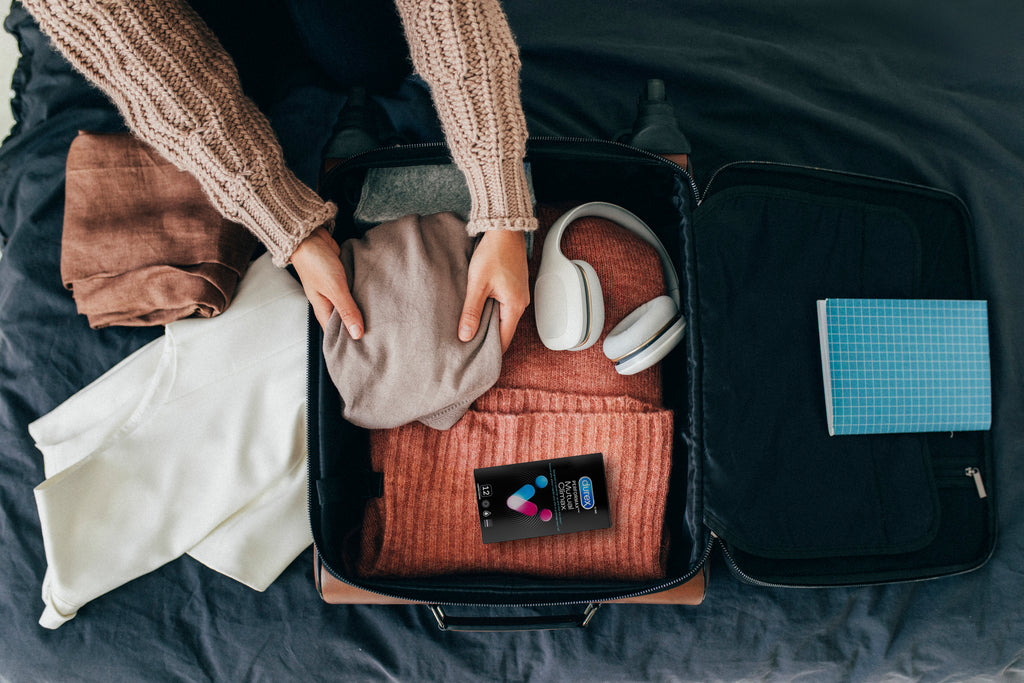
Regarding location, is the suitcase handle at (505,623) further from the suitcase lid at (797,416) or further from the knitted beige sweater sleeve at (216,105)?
the knitted beige sweater sleeve at (216,105)

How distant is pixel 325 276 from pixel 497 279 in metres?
0.18

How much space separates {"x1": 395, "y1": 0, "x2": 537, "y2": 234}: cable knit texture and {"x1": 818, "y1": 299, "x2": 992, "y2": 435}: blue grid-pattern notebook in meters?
0.40

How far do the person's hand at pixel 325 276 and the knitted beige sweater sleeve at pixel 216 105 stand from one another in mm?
17

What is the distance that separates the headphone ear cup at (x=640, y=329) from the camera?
2.15 ft

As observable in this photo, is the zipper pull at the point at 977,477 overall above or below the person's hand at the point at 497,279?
below

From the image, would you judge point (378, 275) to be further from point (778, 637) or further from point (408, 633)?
point (778, 637)

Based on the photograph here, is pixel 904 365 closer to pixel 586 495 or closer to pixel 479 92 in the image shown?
pixel 586 495

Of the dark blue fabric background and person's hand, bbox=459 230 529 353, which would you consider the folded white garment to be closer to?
the dark blue fabric background

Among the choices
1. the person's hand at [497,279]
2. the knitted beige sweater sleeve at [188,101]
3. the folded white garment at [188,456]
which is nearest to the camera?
the knitted beige sweater sleeve at [188,101]

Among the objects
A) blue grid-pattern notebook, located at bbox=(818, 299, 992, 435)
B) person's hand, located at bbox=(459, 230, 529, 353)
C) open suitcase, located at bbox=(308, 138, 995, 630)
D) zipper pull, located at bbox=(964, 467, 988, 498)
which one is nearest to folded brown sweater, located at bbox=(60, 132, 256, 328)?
open suitcase, located at bbox=(308, 138, 995, 630)

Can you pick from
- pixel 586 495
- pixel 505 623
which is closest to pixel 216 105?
pixel 586 495

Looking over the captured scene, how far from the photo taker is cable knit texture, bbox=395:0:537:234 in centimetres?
53

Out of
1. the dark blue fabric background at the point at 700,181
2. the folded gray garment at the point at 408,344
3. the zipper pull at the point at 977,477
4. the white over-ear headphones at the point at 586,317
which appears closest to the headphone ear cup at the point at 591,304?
the white over-ear headphones at the point at 586,317

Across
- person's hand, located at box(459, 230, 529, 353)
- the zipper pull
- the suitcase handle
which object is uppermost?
person's hand, located at box(459, 230, 529, 353)
